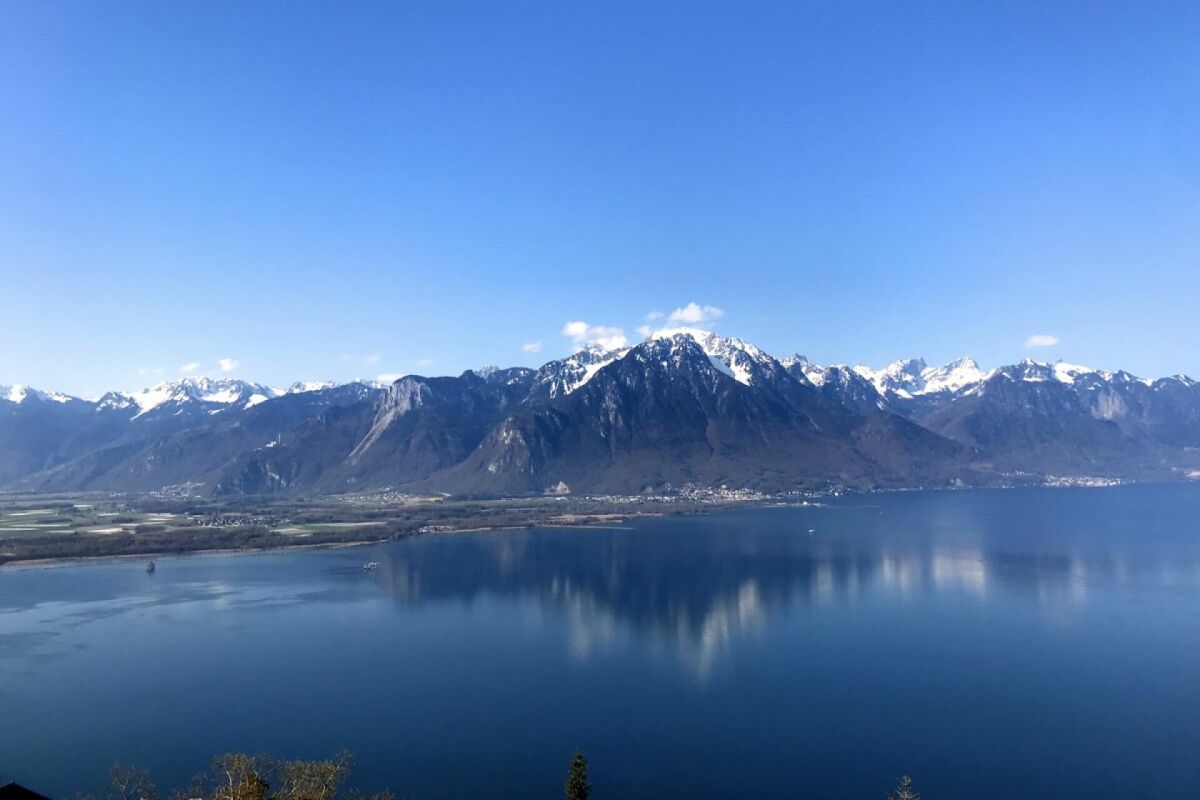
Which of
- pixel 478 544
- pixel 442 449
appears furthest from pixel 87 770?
pixel 442 449

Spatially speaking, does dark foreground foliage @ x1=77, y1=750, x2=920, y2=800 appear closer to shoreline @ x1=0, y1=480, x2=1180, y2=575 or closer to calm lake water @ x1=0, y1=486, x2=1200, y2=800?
calm lake water @ x1=0, y1=486, x2=1200, y2=800

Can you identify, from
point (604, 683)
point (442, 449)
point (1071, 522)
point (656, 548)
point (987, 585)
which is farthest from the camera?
point (442, 449)

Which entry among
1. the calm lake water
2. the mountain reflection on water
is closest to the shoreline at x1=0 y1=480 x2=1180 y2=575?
the mountain reflection on water

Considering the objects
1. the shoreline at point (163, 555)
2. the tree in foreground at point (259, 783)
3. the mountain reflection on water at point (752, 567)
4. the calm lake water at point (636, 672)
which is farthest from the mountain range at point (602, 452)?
the tree in foreground at point (259, 783)

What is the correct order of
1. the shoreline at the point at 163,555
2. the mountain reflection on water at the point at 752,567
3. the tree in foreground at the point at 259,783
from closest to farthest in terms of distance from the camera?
1. the tree in foreground at the point at 259,783
2. the mountain reflection on water at the point at 752,567
3. the shoreline at the point at 163,555

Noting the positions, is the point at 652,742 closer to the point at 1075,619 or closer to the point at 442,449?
the point at 1075,619

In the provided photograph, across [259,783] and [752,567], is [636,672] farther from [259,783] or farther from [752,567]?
[752,567]

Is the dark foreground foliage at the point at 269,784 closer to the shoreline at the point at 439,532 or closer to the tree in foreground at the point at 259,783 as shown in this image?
the tree in foreground at the point at 259,783

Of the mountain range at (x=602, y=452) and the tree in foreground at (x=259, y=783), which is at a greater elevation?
the mountain range at (x=602, y=452)
